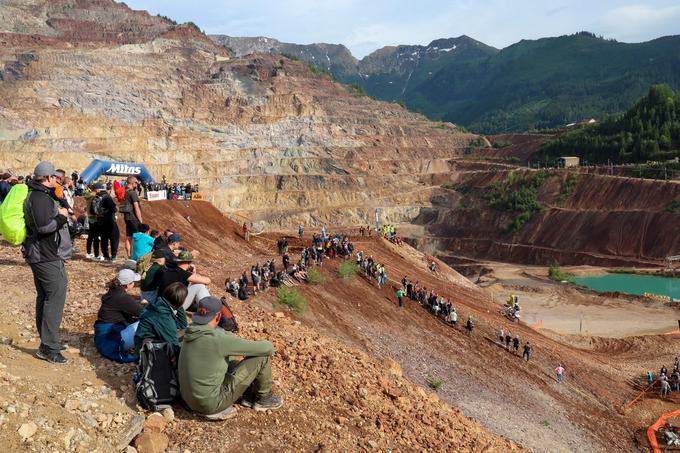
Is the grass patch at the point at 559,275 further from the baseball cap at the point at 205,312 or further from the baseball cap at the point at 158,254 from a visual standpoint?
the baseball cap at the point at 205,312

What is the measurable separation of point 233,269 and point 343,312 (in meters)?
5.52

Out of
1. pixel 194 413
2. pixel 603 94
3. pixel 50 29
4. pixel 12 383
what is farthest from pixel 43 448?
pixel 603 94

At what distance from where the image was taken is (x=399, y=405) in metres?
9.27

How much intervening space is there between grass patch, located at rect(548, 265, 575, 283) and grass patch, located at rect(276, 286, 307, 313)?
40094 mm

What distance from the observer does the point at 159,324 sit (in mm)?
7125

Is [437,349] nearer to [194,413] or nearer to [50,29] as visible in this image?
[194,413]

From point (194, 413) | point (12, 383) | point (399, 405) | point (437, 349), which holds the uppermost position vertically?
point (12, 383)

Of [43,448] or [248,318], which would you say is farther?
[248,318]

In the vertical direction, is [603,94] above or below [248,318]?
above

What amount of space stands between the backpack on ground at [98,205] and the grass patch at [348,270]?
16246 millimetres

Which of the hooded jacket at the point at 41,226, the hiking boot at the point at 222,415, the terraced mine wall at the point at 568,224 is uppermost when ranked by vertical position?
the hooded jacket at the point at 41,226

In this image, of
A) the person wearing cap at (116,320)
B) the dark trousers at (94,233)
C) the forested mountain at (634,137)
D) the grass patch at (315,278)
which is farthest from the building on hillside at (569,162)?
the person wearing cap at (116,320)

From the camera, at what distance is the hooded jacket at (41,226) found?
709cm

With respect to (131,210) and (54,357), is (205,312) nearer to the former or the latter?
(54,357)
